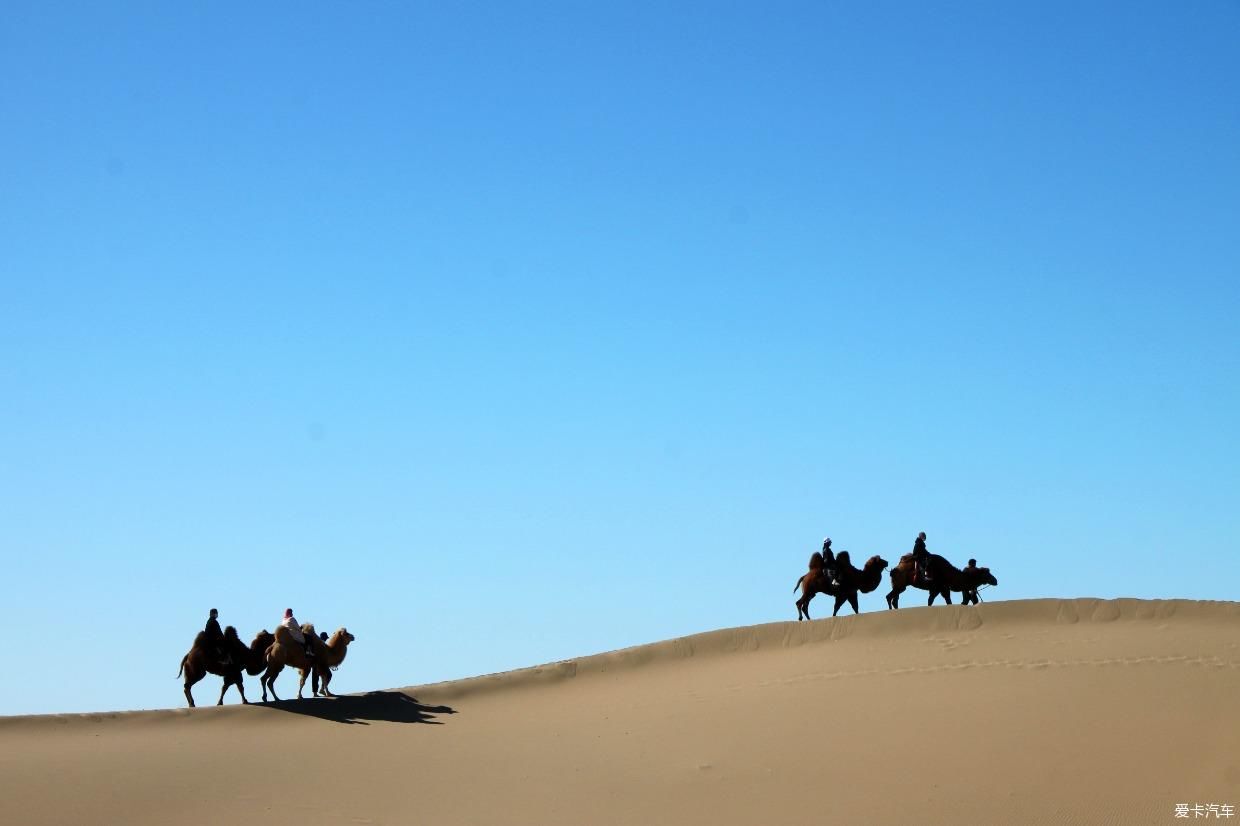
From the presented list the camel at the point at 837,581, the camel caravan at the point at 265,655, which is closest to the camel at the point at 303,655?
the camel caravan at the point at 265,655

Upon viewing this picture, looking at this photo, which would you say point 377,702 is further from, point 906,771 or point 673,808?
point 906,771

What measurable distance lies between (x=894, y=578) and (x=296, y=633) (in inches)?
432

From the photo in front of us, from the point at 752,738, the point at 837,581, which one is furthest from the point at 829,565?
the point at 752,738

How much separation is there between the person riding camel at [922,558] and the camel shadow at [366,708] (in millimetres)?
9100

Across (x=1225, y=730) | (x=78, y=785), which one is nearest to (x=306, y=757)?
(x=78, y=785)

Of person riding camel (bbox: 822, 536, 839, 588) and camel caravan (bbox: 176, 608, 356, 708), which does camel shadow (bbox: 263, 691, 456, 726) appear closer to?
camel caravan (bbox: 176, 608, 356, 708)

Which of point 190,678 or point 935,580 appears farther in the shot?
point 935,580

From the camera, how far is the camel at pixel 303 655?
23.6 m

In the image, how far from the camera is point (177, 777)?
19.5 meters

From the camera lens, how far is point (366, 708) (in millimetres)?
23734

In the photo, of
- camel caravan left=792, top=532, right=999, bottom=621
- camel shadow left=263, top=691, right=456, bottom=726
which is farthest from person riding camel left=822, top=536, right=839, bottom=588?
camel shadow left=263, top=691, right=456, bottom=726

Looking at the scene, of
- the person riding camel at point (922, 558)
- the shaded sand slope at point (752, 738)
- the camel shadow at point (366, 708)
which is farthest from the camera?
the person riding camel at point (922, 558)

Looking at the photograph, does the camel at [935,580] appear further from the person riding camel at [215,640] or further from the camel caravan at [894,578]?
the person riding camel at [215,640]

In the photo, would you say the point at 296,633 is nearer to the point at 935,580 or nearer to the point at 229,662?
the point at 229,662
